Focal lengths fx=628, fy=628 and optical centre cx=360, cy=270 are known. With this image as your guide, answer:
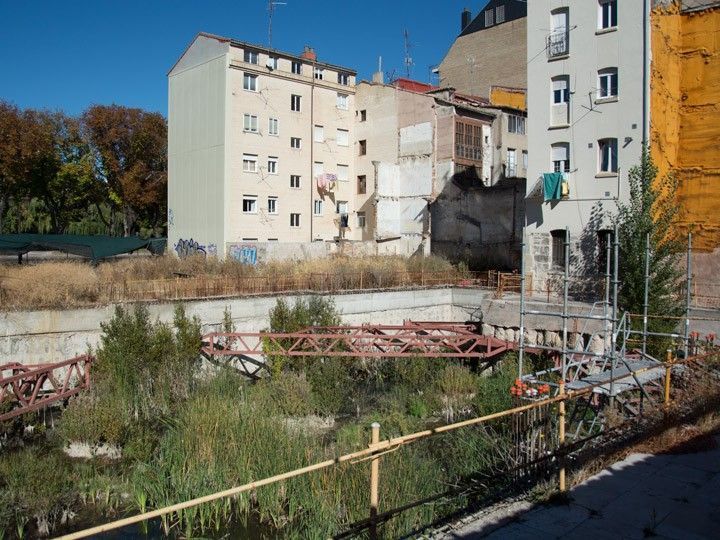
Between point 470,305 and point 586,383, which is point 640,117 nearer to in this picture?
point 470,305

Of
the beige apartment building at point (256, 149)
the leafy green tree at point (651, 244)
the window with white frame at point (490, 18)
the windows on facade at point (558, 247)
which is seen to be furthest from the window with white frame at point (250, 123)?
the window with white frame at point (490, 18)

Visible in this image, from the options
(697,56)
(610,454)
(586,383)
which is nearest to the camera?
(610,454)

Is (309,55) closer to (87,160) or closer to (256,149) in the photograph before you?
(256,149)

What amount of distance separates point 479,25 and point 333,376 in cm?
3507

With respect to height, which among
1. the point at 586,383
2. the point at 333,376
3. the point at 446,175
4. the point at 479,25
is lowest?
the point at 333,376

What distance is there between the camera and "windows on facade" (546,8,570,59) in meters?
23.7

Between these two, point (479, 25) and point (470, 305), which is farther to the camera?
point (479, 25)

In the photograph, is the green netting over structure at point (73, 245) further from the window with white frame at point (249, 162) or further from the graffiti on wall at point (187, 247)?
the window with white frame at point (249, 162)

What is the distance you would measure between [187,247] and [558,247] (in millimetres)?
20495

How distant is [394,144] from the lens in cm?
3578

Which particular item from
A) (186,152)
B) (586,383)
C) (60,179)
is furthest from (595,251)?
(60,179)

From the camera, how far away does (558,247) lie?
24219 mm

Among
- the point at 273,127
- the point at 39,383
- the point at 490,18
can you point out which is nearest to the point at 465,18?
the point at 490,18

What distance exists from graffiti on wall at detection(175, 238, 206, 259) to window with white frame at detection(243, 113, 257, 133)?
6786 mm
